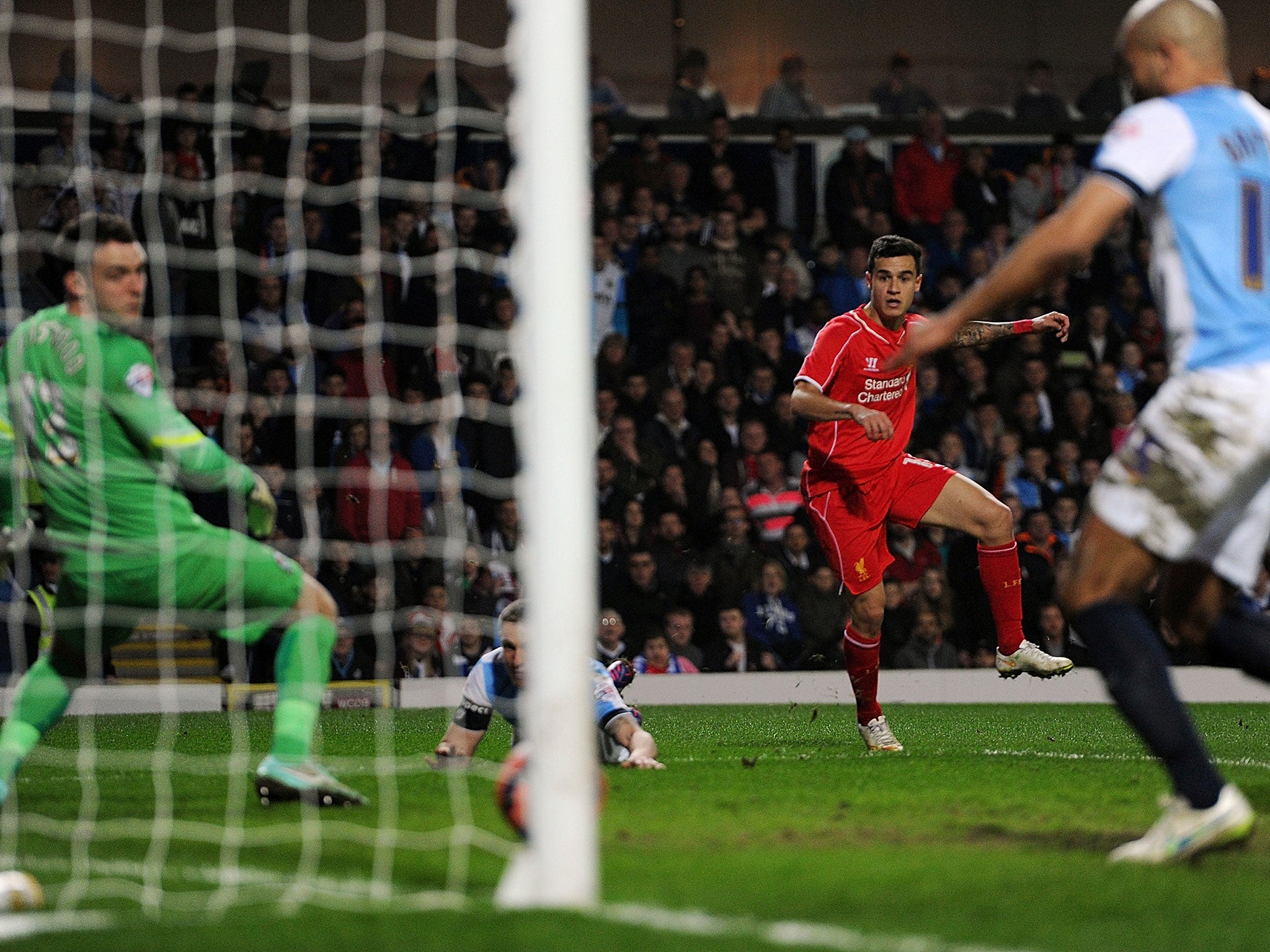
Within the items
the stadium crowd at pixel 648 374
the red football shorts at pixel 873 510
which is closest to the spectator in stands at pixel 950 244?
the stadium crowd at pixel 648 374

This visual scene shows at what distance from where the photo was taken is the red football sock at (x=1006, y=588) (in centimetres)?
834

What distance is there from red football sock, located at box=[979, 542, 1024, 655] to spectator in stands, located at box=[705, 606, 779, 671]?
5.14 metres

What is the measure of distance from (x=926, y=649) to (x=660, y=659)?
2203mm

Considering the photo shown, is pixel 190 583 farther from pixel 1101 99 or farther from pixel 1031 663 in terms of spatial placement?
pixel 1101 99

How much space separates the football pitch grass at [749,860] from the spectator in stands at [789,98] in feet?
38.4

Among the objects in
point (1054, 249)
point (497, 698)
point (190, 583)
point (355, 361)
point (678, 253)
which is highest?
point (678, 253)

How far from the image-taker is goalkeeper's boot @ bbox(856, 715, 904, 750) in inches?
323

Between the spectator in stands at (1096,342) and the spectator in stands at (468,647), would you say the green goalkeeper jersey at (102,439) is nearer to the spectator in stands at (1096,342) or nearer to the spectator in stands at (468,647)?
the spectator in stands at (468,647)

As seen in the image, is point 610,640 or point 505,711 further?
point 610,640

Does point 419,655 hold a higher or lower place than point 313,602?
lower

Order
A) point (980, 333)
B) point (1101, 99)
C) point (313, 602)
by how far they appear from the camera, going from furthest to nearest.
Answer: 1. point (1101, 99)
2. point (980, 333)
3. point (313, 602)

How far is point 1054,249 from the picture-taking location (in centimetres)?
434

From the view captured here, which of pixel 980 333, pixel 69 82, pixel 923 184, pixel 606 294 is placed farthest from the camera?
pixel 923 184

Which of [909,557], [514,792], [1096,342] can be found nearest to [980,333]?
[514,792]
